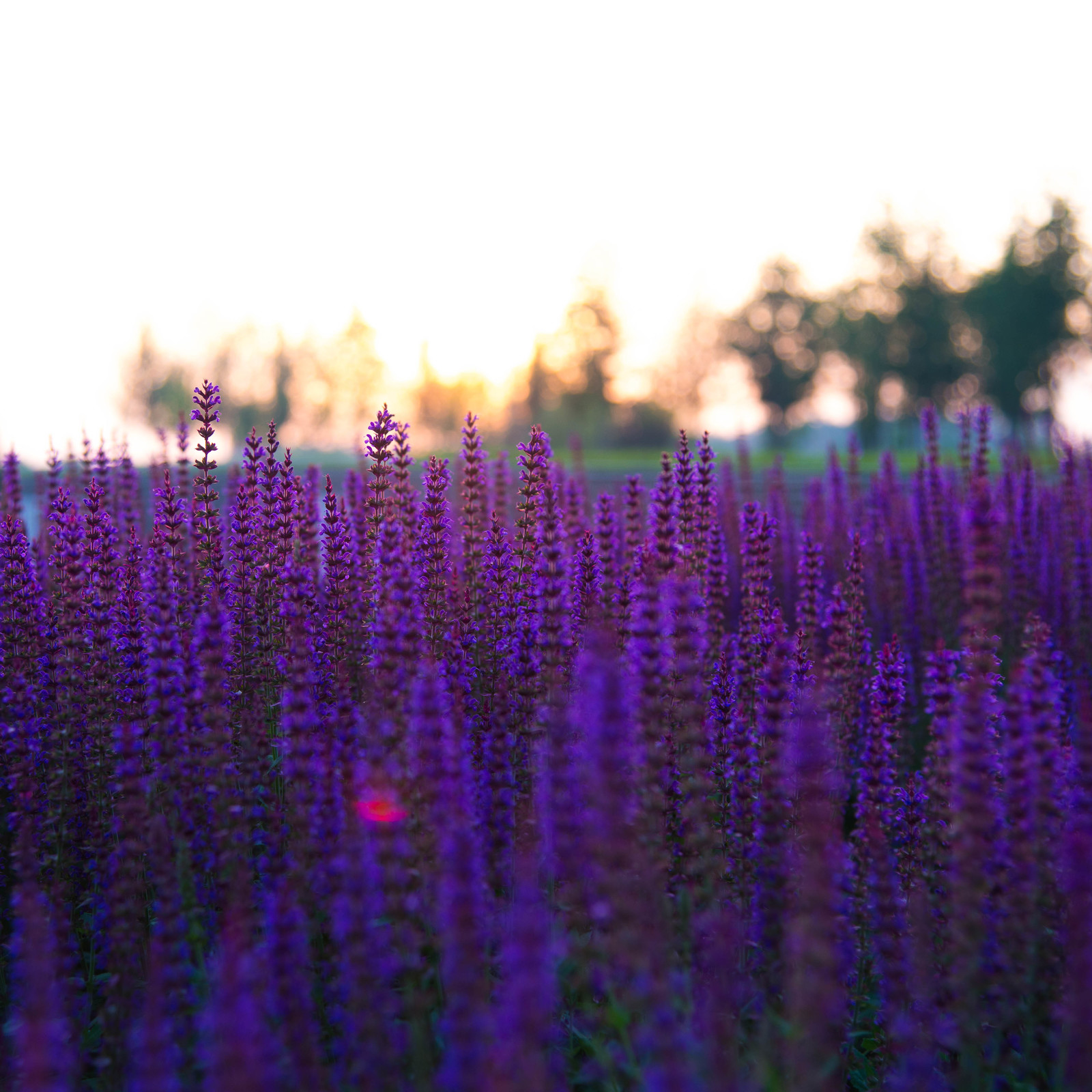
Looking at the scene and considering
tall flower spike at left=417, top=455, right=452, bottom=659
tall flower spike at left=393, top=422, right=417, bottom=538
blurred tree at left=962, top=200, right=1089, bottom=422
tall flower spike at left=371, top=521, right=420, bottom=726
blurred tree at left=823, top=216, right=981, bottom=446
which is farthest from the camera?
blurred tree at left=823, top=216, right=981, bottom=446

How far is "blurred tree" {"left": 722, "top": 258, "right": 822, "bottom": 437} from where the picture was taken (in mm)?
75625

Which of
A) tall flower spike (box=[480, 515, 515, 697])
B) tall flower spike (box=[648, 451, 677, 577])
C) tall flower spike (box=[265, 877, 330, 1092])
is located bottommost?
tall flower spike (box=[265, 877, 330, 1092])

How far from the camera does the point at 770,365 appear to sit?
75312 mm

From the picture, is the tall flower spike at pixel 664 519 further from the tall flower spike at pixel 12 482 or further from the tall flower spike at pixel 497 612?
the tall flower spike at pixel 12 482

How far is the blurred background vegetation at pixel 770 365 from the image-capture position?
2206 inches

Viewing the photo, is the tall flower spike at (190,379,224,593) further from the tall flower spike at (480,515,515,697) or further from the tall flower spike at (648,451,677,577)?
the tall flower spike at (648,451,677,577)

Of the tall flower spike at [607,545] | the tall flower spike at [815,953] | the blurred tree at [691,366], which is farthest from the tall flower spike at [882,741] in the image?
the blurred tree at [691,366]

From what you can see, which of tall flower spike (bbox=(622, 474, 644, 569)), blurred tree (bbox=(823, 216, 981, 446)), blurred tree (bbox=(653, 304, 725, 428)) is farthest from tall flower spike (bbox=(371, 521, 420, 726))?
blurred tree (bbox=(653, 304, 725, 428))

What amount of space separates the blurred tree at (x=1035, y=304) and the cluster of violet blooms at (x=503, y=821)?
58931 mm

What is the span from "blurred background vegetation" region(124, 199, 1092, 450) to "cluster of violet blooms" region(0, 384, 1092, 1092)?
5177 cm

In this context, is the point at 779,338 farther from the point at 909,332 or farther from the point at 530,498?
the point at 530,498

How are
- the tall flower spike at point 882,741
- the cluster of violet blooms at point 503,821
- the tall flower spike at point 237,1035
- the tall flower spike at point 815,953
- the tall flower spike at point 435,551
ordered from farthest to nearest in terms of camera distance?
the tall flower spike at point 435,551
the tall flower spike at point 882,741
the cluster of violet blooms at point 503,821
the tall flower spike at point 815,953
the tall flower spike at point 237,1035

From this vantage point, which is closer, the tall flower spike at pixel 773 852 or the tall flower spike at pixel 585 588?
the tall flower spike at pixel 773 852

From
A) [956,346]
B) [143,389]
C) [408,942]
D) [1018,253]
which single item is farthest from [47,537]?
[143,389]
